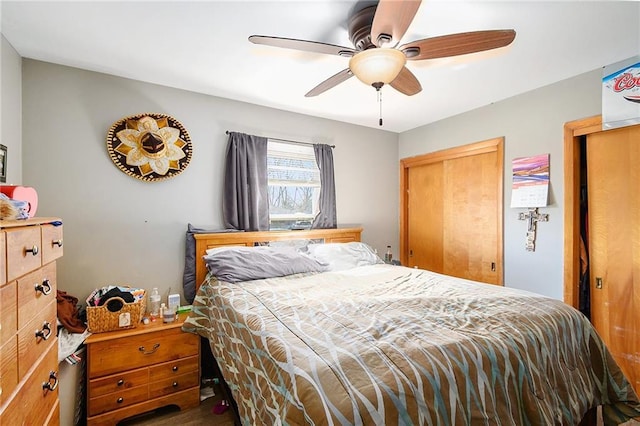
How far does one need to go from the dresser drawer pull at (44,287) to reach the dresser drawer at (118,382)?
1.00 meters

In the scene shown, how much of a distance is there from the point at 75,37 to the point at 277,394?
2359mm

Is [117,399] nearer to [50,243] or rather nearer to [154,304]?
[154,304]

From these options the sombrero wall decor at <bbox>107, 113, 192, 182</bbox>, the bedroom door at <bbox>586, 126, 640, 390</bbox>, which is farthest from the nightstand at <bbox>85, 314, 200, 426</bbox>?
the bedroom door at <bbox>586, 126, 640, 390</bbox>

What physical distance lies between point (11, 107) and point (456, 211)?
389 cm

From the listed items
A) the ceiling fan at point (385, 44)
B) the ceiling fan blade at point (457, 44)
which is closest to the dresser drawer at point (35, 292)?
the ceiling fan at point (385, 44)

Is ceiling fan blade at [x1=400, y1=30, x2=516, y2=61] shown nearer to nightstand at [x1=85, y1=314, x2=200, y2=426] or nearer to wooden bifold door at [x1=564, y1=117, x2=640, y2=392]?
wooden bifold door at [x1=564, y1=117, x2=640, y2=392]

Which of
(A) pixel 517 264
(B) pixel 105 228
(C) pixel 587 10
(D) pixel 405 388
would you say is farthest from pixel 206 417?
(C) pixel 587 10

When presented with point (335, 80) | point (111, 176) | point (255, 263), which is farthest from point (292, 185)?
point (111, 176)

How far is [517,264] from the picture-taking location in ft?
9.06

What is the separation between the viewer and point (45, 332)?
A: 1194 mm

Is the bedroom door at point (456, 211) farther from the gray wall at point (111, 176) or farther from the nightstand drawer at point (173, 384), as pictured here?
the nightstand drawer at point (173, 384)

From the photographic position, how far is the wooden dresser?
2.93 feet

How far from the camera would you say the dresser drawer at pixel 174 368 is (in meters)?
2.02

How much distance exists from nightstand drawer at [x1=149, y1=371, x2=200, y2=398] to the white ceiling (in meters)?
2.25
